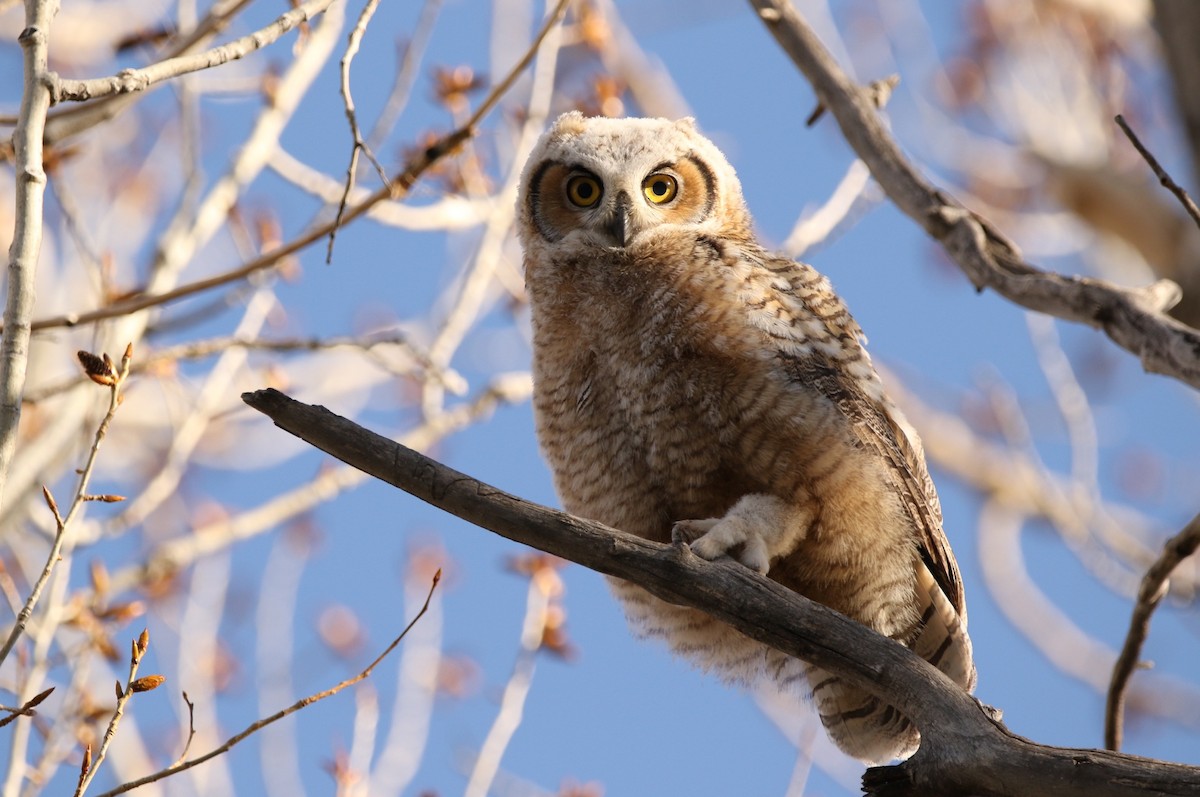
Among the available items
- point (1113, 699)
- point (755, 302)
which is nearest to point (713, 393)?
point (755, 302)

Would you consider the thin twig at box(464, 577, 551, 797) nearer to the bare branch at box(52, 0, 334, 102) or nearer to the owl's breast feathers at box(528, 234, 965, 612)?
the owl's breast feathers at box(528, 234, 965, 612)

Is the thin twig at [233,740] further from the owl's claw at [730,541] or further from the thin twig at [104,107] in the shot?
the thin twig at [104,107]

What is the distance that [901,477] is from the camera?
10.6 feet

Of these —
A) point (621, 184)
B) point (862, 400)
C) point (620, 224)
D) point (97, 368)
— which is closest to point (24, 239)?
point (97, 368)

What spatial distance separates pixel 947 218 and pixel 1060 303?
1.52 feet

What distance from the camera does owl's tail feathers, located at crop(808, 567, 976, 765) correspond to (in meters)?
3.29

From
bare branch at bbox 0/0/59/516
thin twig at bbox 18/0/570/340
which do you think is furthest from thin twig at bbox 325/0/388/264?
bare branch at bbox 0/0/59/516

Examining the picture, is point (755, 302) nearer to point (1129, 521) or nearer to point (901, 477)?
point (901, 477)

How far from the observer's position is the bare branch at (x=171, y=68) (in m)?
2.14

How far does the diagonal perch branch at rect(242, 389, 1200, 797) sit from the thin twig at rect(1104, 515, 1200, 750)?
101 cm

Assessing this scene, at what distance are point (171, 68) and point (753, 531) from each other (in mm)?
1605

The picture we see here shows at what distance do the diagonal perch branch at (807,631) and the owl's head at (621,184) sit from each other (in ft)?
4.42

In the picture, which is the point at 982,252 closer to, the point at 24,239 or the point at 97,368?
the point at 97,368

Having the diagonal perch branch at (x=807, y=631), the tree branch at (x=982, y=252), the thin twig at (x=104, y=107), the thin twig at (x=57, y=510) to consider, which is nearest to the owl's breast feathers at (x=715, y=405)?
the tree branch at (x=982, y=252)
